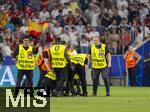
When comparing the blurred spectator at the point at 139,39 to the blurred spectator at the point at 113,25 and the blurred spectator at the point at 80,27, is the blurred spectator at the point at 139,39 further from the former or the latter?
the blurred spectator at the point at 80,27

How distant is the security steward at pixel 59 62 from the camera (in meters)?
27.2

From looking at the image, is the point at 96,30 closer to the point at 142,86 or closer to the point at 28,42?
the point at 142,86

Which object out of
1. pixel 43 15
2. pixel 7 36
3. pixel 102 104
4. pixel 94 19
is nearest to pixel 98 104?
pixel 102 104

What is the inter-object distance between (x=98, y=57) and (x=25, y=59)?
284cm

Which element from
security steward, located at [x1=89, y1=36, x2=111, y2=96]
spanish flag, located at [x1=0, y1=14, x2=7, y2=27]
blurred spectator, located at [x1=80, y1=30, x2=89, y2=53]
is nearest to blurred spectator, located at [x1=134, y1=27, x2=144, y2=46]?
blurred spectator, located at [x1=80, y1=30, x2=89, y2=53]

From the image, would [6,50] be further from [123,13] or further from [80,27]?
[123,13]

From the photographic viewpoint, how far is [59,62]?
27.4 m

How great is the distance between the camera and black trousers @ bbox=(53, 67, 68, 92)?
2709 cm

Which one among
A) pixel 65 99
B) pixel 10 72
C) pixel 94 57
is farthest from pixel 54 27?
pixel 65 99

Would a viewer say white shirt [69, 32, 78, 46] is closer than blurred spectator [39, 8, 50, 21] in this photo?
Yes

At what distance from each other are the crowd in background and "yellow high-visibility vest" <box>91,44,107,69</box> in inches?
288

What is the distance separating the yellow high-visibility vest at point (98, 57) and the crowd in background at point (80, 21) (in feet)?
24.0

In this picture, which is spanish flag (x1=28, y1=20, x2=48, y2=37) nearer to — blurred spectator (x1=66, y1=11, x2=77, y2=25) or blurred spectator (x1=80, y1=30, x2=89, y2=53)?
blurred spectator (x1=66, y1=11, x2=77, y2=25)

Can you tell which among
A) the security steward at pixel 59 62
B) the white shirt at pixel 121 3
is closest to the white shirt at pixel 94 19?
the white shirt at pixel 121 3
